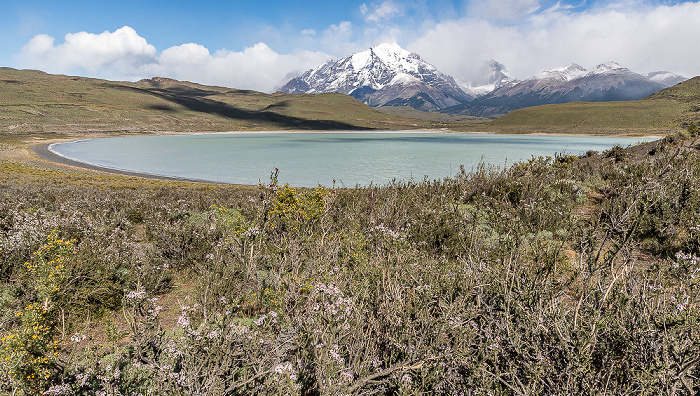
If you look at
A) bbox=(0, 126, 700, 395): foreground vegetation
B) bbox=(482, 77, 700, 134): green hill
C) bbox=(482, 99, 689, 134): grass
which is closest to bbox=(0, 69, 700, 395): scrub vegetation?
bbox=(0, 126, 700, 395): foreground vegetation

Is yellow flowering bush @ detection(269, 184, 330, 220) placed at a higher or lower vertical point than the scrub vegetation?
higher

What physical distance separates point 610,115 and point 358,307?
186 meters

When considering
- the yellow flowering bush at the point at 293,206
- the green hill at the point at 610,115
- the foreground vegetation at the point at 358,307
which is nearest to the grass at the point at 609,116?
the green hill at the point at 610,115

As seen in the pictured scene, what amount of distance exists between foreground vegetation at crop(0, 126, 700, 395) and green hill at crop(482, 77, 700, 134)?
140 meters

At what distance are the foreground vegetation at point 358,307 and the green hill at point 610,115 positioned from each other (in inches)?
5530

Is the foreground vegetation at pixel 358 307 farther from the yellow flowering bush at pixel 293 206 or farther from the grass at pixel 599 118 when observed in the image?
the grass at pixel 599 118

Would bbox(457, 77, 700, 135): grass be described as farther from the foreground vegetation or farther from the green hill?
the foreground vegetation

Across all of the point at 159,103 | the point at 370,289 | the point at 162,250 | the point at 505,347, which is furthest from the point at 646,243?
the point at 159,103

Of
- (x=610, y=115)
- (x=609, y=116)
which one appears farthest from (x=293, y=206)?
(x=610, y=115)

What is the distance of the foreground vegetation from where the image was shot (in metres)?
2.55

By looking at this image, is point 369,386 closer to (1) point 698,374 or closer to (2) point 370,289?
(2) point 370,289

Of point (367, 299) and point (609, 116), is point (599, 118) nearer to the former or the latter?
point (609, 116)

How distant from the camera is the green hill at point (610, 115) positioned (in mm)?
123000

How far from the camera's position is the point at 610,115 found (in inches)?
5704
